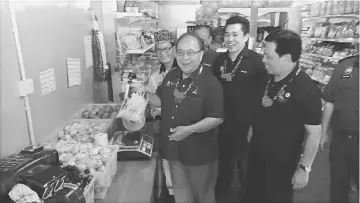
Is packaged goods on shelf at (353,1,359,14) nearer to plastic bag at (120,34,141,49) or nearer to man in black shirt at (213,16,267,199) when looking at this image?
man in black shirt at (213,16,267,199)

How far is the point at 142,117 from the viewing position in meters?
2.23

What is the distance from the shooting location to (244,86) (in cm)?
220

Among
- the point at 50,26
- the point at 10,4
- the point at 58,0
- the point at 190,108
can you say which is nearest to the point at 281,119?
the point at 190,108

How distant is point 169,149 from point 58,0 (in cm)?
162

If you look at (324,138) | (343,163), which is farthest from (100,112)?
(343,163)

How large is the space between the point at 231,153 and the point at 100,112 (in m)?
1.40

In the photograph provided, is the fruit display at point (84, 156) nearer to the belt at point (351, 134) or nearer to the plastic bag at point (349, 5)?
the belt at point (351, 134)

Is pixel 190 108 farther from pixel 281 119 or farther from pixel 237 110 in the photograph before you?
pixel 237 110

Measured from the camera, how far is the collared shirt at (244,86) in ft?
7.20

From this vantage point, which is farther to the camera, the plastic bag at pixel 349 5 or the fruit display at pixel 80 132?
the plastic bag at pixel 349 5

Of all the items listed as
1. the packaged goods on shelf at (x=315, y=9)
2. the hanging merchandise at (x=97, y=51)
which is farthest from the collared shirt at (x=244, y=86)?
the packaged goods on shelf at (x=315, y=9)

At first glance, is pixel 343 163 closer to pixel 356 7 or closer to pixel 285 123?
pixel 285 123

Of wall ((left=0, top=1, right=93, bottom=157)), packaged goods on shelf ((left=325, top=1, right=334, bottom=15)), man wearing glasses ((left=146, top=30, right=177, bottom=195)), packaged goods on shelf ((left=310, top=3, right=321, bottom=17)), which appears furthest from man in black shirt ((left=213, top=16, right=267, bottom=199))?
packaged goods on shelf ((left=310, top=3, right=321, bottom=17))

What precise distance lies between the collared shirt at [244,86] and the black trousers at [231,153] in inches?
4.0
